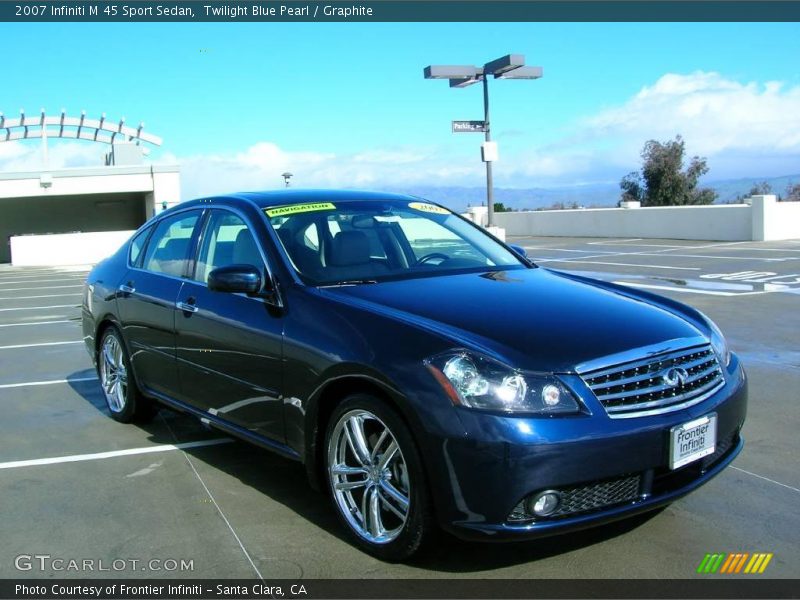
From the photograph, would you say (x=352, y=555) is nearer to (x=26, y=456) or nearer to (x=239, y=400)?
(x=239, y=400)

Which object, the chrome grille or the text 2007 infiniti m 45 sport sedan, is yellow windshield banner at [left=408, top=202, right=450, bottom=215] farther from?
the chrome grille

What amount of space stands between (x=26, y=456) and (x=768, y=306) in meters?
8.97

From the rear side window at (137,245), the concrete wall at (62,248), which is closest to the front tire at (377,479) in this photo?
the rear side window at (137,245)

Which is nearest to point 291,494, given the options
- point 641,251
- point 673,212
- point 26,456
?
point 26,456

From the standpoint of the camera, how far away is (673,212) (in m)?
26.4

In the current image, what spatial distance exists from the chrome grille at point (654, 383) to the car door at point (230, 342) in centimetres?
161

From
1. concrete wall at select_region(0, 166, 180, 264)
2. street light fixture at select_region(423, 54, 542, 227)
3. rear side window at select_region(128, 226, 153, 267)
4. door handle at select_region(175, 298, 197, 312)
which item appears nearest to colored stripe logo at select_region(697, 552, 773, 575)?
door handle at select_region(175, 298, 197, 312)

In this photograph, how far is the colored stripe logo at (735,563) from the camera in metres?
3.39

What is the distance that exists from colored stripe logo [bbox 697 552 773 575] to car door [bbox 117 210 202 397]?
3194mm

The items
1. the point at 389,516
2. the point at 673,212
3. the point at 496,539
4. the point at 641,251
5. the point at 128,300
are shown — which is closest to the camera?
the point at 496,539

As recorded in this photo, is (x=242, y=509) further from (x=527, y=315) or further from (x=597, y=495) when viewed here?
(x=597, y=495)

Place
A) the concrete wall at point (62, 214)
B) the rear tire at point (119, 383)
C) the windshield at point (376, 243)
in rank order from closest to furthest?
the windshield at point (376, 243), the rear tire at point (119, 383), the concrete wall at point (62, 214)

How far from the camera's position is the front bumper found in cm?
307

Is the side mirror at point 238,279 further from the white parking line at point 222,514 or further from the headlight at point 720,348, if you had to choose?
the headlight at point 720,348
